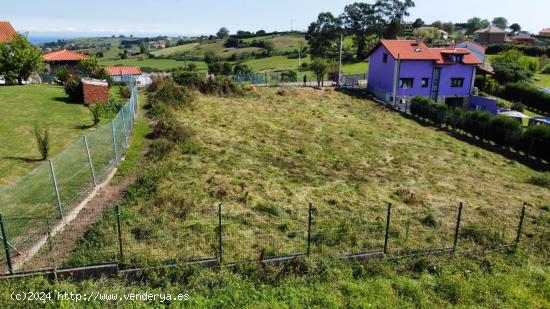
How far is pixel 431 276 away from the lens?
10.9 metres

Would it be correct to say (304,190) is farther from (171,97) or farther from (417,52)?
(417,52)

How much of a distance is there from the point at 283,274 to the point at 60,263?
577 cm

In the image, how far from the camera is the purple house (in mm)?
45500

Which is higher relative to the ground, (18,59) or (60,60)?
(18,59)

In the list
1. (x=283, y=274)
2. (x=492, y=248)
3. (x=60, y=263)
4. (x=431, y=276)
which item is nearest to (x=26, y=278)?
(x=60, y=263)

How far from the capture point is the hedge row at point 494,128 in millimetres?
28266

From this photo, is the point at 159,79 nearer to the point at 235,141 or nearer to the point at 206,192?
the point at 235,141

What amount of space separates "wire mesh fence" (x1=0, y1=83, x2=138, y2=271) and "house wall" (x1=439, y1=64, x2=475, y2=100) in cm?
4169

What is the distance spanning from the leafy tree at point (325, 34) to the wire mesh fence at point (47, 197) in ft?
282

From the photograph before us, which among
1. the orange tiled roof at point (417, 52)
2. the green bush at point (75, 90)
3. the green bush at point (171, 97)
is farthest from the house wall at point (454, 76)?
the green bush at point (75, 90)

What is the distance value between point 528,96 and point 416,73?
16550mm

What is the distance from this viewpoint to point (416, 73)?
46.2m

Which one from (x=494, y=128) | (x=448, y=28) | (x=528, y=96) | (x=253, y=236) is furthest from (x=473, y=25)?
(x=253, y=236)

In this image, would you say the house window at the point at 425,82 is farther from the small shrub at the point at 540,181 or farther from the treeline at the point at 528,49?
the treeline at the point at 528,49
